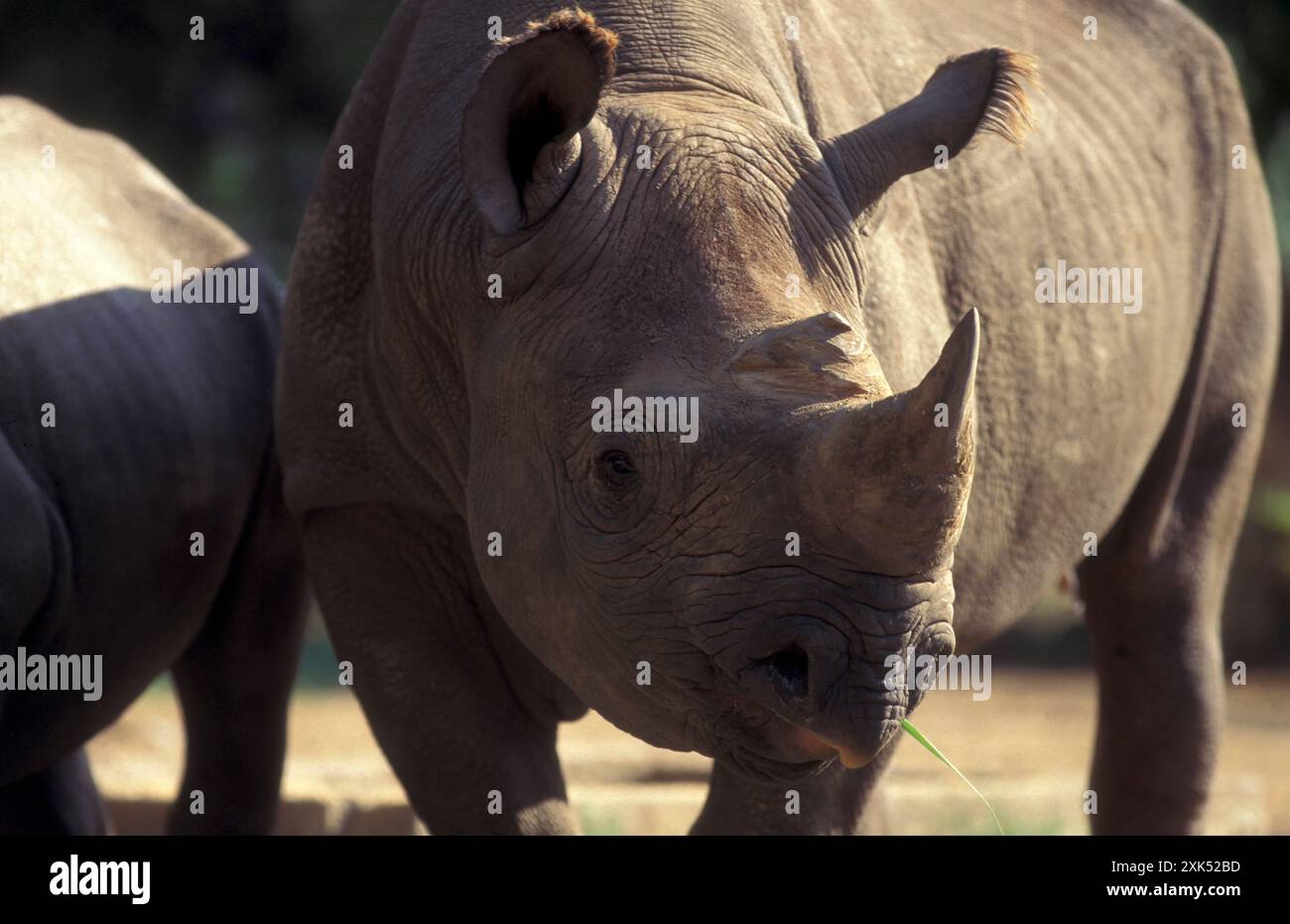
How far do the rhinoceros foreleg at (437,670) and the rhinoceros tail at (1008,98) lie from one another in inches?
59.2

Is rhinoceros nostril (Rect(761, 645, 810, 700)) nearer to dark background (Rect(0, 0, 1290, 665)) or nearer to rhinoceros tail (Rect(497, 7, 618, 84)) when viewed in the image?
rhinoceros tail (Rect(497, 7, 618, 84))

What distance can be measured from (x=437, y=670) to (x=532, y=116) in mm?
1391

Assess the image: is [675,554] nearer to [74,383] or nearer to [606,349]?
[606,349]

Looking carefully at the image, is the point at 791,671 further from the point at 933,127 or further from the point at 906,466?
the point at 933,127

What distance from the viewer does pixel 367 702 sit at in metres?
4.62

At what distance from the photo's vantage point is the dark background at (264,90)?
13.2 m

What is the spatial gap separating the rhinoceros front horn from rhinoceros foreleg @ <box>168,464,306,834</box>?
265 centimetres

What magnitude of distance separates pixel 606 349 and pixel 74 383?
1.88 m

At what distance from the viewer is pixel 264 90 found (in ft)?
47.8

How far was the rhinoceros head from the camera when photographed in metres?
3.15

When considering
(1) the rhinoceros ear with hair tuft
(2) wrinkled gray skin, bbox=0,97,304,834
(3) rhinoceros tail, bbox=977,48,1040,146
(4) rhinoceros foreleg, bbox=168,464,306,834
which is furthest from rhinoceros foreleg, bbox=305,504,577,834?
(3) rhinoceros tail, bbox=977,48,1040,146

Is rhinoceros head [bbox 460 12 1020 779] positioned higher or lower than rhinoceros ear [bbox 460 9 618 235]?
lower
